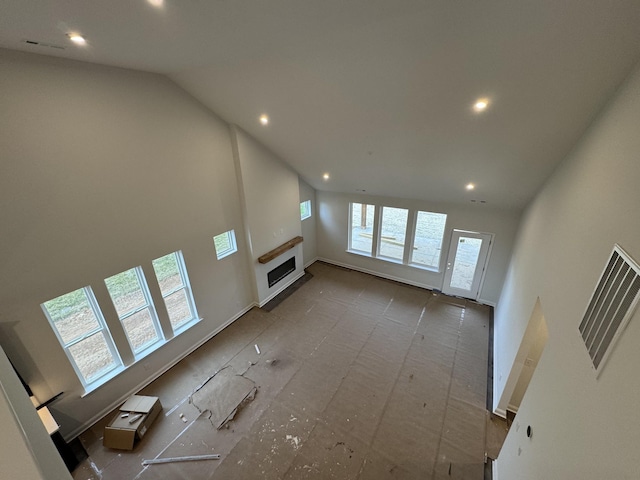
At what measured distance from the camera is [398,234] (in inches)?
289

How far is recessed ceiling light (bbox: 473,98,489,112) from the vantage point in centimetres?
286

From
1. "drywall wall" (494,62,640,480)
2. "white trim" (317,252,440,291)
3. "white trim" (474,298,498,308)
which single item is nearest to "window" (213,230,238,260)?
"white trim" (317,252,440,291)

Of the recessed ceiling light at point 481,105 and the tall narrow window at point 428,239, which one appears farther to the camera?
the tall narrow window at point 428,239

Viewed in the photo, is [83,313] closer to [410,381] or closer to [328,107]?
[328,107]

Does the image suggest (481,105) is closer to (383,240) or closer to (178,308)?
(383,240)

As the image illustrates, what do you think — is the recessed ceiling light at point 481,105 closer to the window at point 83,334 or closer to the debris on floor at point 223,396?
the debris on floor at point 223,396

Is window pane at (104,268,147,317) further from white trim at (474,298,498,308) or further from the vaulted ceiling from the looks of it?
white trim at (474,298,498,308)

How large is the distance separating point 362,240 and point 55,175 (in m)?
6.57

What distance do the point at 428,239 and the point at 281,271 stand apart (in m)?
3.89

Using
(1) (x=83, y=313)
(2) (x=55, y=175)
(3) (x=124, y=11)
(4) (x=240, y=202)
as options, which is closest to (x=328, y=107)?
(3) (x=124, y=11)

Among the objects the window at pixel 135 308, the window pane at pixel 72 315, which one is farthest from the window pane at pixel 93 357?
the window at pixel 135 308

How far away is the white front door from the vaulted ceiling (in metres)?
1.87

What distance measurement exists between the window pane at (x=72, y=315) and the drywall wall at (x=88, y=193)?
0.55ft

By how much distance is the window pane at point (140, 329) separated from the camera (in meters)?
4.28
